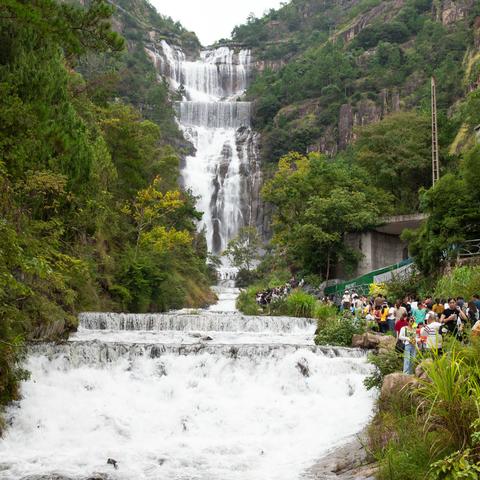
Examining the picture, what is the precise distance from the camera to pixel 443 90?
57688 mm

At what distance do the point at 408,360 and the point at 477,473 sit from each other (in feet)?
14.8

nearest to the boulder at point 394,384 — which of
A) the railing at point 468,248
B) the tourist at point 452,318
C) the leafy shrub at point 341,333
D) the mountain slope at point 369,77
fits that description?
the tourist at point 452,318

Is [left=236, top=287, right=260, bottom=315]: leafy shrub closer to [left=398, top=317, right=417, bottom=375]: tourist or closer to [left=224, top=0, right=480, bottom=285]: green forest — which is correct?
[left=224, top=0, right=480, bottom=285]: green forest

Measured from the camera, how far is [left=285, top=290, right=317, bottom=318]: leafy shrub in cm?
2623

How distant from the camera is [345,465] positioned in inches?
328

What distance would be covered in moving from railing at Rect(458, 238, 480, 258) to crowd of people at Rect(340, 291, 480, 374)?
4538 mm

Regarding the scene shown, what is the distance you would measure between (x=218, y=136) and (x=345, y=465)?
6897cm

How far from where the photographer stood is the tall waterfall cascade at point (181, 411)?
9148 millimetres

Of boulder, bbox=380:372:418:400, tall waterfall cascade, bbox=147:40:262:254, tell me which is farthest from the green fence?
tall waterfall cascade, bbox=147:40:262:254

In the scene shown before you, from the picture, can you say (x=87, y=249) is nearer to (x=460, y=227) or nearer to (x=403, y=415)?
(x=460, y=227)

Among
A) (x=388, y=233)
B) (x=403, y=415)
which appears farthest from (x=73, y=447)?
(x=388, y=233)

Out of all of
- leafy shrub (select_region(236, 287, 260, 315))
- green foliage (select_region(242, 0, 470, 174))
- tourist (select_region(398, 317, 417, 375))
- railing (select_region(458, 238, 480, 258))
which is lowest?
leafy shrub (select_region(236, 287, 260, 315))

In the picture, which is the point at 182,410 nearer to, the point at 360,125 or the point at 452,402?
the point at 452,402

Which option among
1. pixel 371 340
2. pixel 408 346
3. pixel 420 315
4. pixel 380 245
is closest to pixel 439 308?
pixel 420 315
